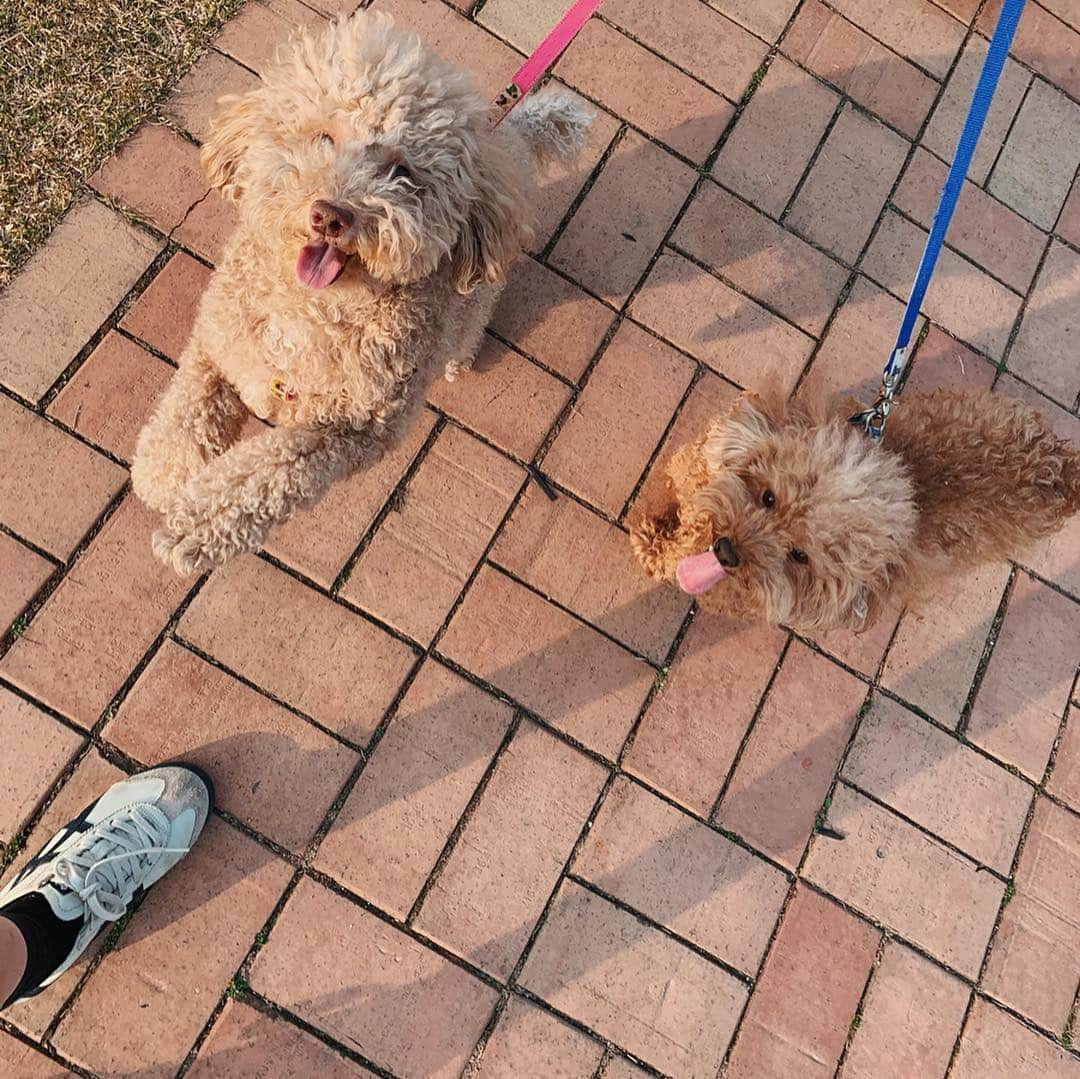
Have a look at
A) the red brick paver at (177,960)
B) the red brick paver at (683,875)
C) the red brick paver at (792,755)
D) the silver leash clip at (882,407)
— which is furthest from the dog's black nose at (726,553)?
the red brick paver at (177,960)

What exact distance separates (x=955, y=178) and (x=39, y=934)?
3298 millimetres

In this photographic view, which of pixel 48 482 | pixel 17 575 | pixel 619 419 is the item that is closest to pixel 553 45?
pixel 619 419

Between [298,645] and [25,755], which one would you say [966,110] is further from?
[25,755]

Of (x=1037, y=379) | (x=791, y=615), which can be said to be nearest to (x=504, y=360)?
(x=791, y=615)

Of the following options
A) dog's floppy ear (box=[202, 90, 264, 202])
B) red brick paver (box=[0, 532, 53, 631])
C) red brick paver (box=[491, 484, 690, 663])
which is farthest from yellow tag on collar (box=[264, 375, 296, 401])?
red brick paver (box=[0, 532, 53, 631])

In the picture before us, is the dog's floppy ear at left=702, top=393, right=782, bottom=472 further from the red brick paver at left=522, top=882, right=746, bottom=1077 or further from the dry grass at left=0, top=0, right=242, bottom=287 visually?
the dry grass at left=0, top=0, right=242, bottom=287

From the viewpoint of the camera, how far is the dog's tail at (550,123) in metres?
2.59

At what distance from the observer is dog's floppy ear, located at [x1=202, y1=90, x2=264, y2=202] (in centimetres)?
199

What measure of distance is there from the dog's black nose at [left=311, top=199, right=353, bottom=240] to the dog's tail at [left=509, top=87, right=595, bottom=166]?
3.40 ft

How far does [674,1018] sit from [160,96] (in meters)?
3.69

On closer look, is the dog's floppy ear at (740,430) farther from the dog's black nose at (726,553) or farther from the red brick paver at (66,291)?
the red brick paver at (66,291)

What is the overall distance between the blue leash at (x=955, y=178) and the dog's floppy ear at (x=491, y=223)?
1149 millimetres

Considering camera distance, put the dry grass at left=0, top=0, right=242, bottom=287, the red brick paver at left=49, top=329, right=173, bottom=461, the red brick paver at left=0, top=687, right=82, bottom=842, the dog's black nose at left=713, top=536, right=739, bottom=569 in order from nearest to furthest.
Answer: the dog's black nose at left=713, top=536, right=739, bottom=569
the red brick paver at left=0, top=687, right=82, bottom=842
the red brick paver at left=49, top=329, right=173, bottom=461
the dry grass at left=0, top=0, right=242, bottom=287

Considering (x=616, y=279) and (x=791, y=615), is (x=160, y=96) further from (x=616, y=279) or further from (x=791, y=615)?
(x=791, y=615)
